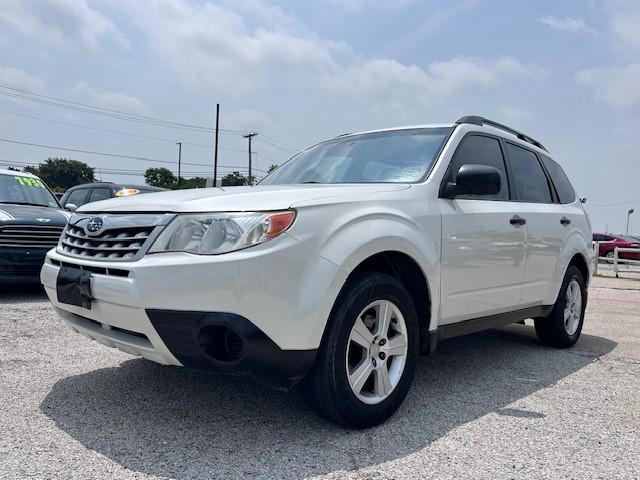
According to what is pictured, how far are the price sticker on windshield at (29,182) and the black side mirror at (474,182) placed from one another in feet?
20.8

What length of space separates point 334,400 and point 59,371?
2.10m

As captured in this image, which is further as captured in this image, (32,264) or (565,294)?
(32,264)

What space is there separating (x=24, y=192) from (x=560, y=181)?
6.65m

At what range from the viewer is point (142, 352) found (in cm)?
267

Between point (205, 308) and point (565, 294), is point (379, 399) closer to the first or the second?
point (205, 308)

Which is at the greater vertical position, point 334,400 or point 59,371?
point 334,400

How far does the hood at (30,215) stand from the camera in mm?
6324

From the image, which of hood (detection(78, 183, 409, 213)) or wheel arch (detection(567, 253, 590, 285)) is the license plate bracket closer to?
hood (detection(78, 183, 409, 213))

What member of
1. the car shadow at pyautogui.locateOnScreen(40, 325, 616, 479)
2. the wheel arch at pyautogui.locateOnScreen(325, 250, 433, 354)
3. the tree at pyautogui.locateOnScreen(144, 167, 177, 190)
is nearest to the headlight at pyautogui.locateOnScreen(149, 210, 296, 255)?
the wheel arch at pyautogui.locateOnScreen(325, 250, 433, 354)

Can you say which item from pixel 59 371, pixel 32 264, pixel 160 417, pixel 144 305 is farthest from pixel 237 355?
pixel 32 264

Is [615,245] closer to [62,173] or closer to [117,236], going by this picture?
[117,236]

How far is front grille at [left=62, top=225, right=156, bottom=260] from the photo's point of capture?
2637mm

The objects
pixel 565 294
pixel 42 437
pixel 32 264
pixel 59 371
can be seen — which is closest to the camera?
pixel 42 437

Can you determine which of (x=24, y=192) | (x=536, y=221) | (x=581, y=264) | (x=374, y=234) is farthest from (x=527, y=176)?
(x=24, y=192)
